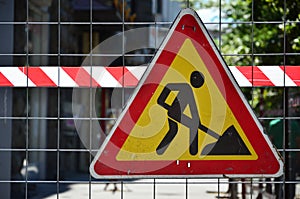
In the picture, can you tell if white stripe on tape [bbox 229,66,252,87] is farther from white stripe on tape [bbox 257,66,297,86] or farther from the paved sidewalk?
the paved sidewalk

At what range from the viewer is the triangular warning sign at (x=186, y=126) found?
3.28 m

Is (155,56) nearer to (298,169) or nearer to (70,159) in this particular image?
(298,169)

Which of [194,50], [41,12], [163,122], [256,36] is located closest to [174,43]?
[194,50]

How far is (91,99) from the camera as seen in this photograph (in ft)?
15.3

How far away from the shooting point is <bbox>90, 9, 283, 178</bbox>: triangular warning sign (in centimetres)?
328

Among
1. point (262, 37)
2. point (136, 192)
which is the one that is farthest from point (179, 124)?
point (136, 192)

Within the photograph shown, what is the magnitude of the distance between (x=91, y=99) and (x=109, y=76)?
23cm

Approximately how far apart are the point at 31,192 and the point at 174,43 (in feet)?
30.0

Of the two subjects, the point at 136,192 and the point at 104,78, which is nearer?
the point at 104,78

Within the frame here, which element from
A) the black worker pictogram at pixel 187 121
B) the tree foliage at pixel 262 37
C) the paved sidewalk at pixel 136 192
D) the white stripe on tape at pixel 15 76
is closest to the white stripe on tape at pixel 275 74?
the black worker pictogram at pixel 187 121

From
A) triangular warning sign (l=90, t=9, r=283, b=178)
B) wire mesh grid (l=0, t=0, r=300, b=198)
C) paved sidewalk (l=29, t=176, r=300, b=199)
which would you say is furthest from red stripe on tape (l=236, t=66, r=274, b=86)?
paved sidewalk (l=29, t=176, r=300, b=199)

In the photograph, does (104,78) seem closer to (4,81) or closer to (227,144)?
(4,81)

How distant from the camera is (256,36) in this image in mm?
9219

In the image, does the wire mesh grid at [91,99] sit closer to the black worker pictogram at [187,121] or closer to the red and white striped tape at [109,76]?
the red and white striped tape at [109,76]
